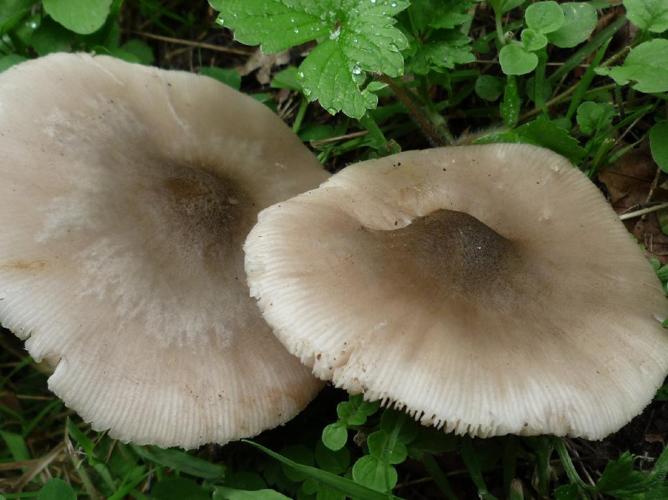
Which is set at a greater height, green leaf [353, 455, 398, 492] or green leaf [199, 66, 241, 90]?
green leaf [199, 66, 241, 90]

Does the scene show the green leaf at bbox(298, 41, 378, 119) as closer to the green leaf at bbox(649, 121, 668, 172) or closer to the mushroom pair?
the mushroom pair

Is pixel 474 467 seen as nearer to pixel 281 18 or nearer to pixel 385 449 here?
pixel 385 449

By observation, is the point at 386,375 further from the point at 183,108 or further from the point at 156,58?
the point at 156,58

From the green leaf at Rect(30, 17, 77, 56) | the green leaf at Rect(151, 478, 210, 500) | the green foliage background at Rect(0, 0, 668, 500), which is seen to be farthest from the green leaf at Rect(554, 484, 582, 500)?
the green leaf at Rect(30, 17, 77, 56)

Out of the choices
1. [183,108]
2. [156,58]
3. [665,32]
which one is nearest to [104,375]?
[183,108]

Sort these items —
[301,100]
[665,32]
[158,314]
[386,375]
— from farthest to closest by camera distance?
1. [301,100]
2. [665,32]
3. [158,314]
4. [386,375]
